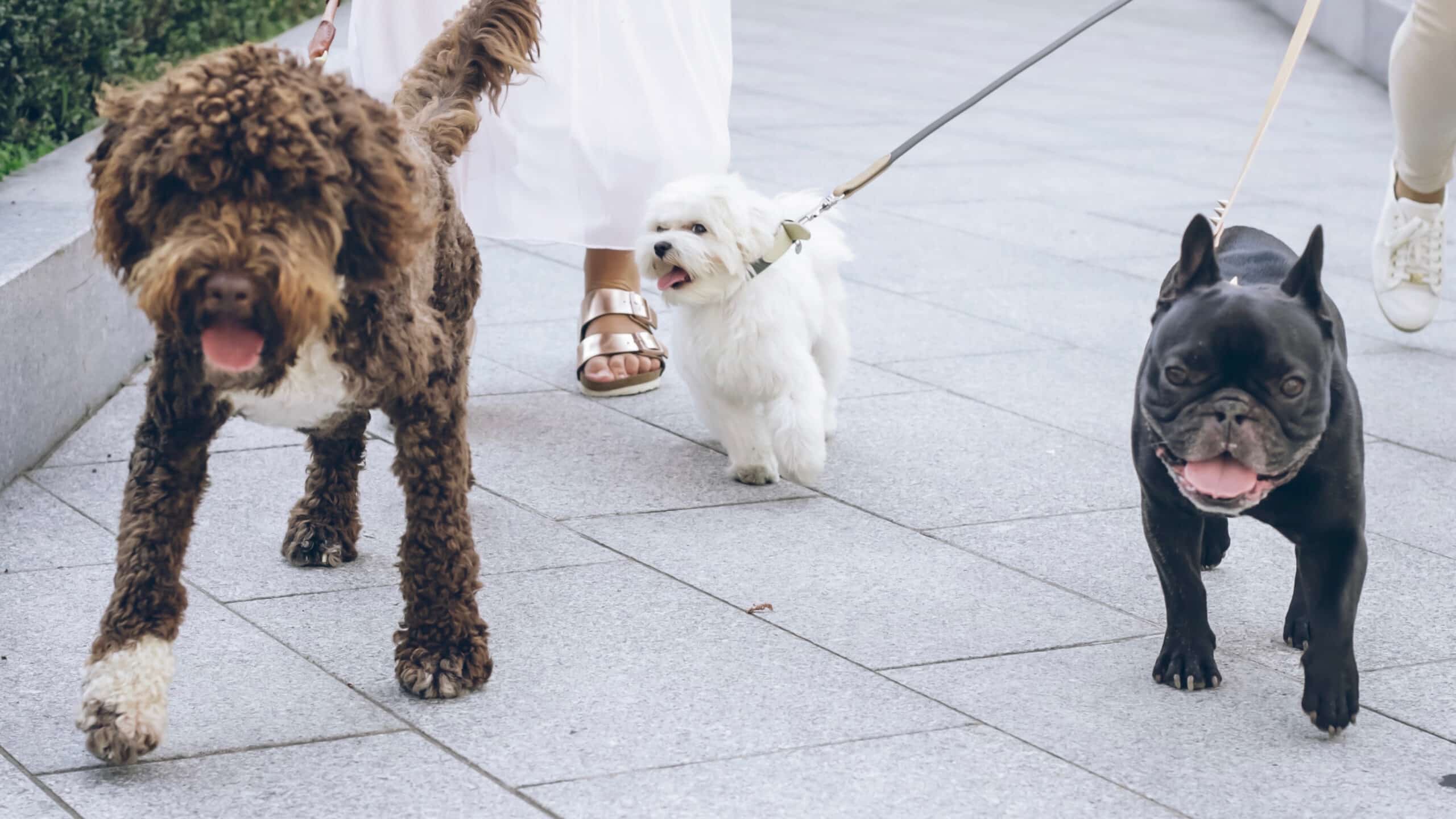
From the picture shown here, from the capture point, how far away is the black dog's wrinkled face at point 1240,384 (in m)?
3.08

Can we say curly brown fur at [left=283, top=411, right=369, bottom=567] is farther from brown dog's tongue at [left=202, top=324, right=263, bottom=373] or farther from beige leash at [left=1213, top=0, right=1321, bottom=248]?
beige leash at [left=1213, top=0, right=1321, bottom=248]

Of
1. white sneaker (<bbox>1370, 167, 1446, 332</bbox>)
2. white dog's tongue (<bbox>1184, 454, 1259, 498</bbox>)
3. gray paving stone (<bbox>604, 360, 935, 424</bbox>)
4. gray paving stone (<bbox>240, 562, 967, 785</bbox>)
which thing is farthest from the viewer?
white sneaker (<bbox>1370, 167, 1446, 332</bbox>)

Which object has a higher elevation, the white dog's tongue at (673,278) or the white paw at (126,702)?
the white dog's tongue at (673,278)

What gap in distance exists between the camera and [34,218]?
5336 millimetres

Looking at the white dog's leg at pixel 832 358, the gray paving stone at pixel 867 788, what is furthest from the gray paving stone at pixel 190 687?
the white dog's leg at pixel 832 358

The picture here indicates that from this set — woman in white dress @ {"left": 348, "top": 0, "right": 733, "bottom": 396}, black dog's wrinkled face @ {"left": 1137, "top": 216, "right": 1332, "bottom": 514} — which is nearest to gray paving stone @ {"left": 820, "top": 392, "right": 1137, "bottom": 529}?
woman in white dress @ {"left": 348, "top": 0, "right": 733, "bottom": 396}

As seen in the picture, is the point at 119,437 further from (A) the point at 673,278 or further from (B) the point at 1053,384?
(B) the point at 1053,384

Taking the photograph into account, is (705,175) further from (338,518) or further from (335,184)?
(335,184)

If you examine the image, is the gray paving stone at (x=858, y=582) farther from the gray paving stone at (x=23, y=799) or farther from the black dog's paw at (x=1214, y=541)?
the gray paving stone at (x=23, y=799)

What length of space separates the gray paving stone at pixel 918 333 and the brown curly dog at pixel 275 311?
2.67 meters

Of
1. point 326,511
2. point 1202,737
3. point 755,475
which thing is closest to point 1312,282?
point 1202,737

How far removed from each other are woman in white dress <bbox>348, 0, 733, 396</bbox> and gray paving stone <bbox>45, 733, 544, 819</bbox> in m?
2.61

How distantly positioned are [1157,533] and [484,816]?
1513 mm

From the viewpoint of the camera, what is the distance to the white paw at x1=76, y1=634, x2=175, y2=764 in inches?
117
